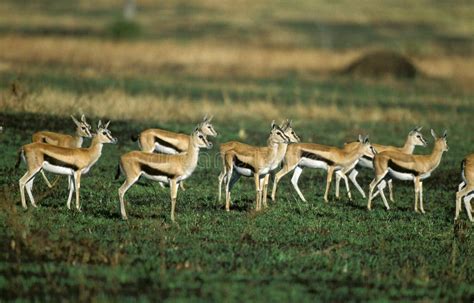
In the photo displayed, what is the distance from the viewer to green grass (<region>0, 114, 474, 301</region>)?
33.6ft

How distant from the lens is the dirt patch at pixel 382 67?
1709 inches

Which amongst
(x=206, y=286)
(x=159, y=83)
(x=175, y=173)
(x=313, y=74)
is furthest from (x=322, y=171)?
(x=313, y=74)

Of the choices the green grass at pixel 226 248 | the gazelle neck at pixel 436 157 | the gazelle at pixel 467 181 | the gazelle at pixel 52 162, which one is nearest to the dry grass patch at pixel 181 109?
the green grass at pixel 226 248

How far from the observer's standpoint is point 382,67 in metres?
43.5

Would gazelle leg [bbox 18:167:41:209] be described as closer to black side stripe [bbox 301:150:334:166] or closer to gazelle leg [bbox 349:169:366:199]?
black side stripe [bbox 301:150:334:166]

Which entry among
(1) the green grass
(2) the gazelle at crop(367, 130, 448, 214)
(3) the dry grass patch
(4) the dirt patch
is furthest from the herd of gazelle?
(4) the dirt patch

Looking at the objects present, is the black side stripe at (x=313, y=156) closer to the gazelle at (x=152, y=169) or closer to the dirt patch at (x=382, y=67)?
the gazelle at (x=152, y=169)

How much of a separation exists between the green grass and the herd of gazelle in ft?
1.49

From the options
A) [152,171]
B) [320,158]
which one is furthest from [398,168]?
[152,171]

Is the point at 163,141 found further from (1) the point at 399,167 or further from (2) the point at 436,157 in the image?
(2) the point at 436,157

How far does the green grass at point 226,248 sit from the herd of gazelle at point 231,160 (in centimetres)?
45

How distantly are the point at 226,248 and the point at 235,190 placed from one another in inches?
217

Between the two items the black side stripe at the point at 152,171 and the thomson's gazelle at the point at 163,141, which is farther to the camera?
the thomson's gazelle at the point at 163,141

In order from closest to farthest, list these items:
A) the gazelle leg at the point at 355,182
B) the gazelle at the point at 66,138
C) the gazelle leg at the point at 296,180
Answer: the gazelle leg at the point at 296,180 < the gazelle at the point at 66,138 < the gazelle leg at the point at 355,182
